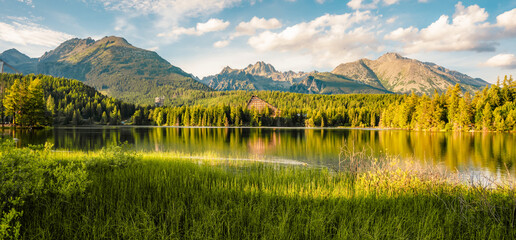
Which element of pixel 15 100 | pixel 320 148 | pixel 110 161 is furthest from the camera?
pixel 15 100

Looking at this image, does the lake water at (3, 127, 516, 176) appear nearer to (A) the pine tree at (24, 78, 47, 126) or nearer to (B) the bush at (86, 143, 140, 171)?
(B) the bush at (86, 143, 140, 171)

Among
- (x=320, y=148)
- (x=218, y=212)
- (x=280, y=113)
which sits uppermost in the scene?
(x=280, y=113)

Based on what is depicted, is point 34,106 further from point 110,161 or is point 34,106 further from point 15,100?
point 110,161

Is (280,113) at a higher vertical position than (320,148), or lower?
higher

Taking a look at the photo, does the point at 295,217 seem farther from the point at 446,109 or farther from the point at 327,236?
the point at 446,109

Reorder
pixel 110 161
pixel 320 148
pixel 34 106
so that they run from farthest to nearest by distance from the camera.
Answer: pixel 34 106
pixel 320 148
pixel 110 161

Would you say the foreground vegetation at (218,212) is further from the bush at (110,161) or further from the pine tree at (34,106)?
the pine tree at (34,106)

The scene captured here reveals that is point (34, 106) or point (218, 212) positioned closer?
point (218, 212)

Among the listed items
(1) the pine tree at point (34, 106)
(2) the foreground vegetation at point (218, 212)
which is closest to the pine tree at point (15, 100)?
(1) the pine tree at point (34, 106)

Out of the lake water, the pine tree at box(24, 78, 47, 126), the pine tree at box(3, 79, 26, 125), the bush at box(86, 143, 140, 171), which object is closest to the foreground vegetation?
the bush at box(86, 143, 140, 171)

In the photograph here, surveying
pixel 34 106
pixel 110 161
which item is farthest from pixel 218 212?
pixel 34 106

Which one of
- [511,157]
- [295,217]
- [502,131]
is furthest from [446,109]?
[295,217]

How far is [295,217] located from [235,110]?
163m

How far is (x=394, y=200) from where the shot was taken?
8.94 meters
